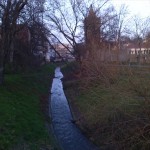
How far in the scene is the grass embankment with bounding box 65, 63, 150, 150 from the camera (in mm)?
12914

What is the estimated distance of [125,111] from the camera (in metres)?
13.8

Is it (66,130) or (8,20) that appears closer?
(66,130)

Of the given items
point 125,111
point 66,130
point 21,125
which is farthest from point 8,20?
point 125,111

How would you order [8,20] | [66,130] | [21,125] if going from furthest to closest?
[8,20] → [66,130] → [21,125]

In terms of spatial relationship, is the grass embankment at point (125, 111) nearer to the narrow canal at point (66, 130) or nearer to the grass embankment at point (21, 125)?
the narrow canal at point (66, 130)

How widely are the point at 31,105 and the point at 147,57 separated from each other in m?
10.9

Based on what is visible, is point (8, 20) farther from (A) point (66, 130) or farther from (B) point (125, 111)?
(B) point (125, 111)

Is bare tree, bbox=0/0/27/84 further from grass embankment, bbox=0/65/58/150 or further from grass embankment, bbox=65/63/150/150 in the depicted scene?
grass embankment, bbox=65/63/150/150

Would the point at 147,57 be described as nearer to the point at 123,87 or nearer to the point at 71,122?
the point at 123,87

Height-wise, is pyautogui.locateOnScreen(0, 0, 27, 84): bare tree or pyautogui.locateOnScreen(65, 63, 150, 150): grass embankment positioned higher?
pyautogui.locateOnScreen(0, 0, 27, 84): bare tree

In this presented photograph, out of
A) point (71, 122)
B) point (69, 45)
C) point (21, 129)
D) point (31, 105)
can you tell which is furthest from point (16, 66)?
point (21, 129)

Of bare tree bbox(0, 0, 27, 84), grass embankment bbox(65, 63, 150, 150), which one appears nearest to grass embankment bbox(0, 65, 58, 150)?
grass embankment bbox(65, 63, 150, 150)

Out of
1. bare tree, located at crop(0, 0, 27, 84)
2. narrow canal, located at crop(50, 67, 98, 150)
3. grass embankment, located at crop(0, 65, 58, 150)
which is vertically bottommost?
narrow canal, located at crop(50, 67, 98, 150)

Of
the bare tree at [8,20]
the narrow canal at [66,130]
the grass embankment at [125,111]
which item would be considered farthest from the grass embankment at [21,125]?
the bare tree at [8,20]
